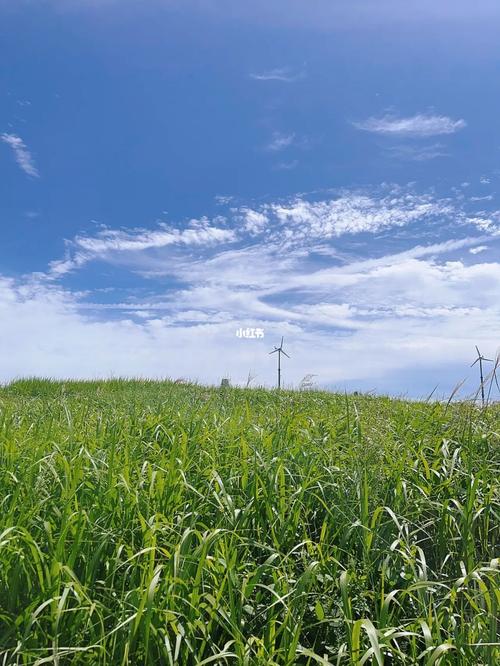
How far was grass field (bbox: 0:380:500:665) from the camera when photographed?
2.52 metres

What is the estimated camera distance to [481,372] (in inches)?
180

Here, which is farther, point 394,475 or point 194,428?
point 194,428

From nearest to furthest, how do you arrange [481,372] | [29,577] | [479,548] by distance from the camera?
[29,577] → [479,548] → [481,372]

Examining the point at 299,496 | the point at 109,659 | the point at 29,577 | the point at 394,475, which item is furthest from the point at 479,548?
the point at 29,577

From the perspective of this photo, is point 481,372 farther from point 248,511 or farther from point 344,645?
point 344,645

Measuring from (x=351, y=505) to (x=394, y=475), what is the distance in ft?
1.99

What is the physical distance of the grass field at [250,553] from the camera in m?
2.52

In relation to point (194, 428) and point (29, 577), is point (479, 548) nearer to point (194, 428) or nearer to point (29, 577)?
point (194, 428)

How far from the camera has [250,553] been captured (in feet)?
10.6

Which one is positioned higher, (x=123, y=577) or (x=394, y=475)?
(x=394, y=475)

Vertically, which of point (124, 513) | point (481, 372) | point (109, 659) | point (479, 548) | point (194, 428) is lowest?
point (109, 659)

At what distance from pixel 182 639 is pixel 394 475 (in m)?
2.07

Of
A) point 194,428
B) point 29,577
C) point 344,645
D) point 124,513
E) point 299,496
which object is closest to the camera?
point 344,645

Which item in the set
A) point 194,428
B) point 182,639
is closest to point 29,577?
point 182,639
